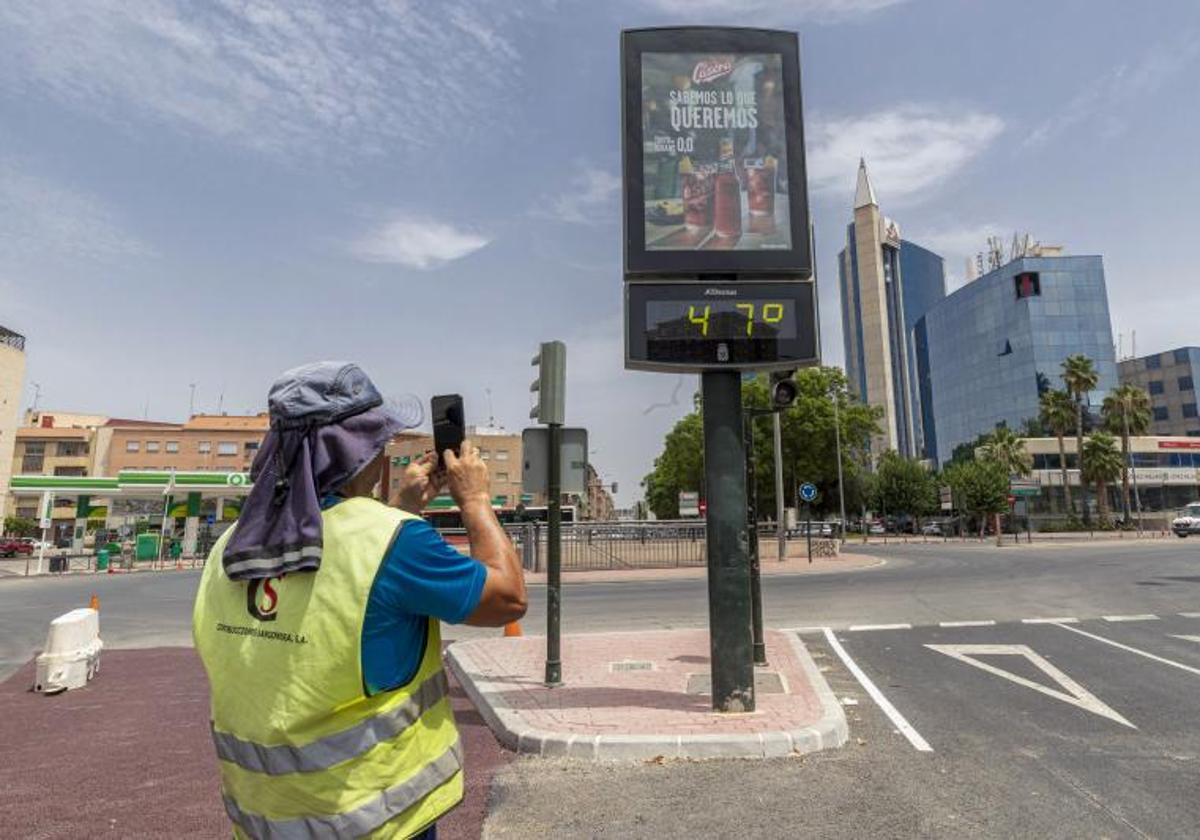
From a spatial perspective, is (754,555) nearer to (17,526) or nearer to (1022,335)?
(17,526)

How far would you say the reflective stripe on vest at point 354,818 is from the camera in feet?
5.24

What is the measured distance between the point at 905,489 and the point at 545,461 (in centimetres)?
6524

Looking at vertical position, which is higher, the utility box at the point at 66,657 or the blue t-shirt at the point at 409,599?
the blue t-shirt at the point at 409,599

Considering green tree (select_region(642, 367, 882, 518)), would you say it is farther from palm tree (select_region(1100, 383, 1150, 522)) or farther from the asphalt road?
the asphalt road

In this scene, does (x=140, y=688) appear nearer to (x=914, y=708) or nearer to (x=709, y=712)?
(x=709, y=712)

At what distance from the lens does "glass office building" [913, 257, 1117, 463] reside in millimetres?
85625

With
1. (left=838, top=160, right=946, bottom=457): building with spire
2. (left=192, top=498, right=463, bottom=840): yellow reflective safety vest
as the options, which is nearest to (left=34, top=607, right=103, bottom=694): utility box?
(left=192, top=498, right=463, bottom=840): yellow reflective safety vest

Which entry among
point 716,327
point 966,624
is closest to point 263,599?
point 716,327

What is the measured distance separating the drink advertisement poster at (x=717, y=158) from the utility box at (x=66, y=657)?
7.28m

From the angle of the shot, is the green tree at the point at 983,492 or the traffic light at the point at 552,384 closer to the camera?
the traffic light at the point at 552,384

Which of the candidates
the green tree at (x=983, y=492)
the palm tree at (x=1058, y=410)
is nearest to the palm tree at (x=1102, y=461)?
the palm tree at (x=1058, y=410)

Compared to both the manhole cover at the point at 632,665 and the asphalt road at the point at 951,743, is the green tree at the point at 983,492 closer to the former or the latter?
the asphalt road at the point at 951,743

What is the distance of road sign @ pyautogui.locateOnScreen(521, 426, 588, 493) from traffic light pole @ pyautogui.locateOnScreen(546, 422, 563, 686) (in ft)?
0.17

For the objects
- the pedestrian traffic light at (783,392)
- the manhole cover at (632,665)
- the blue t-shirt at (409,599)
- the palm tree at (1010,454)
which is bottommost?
the manhole cover at (632,665)
